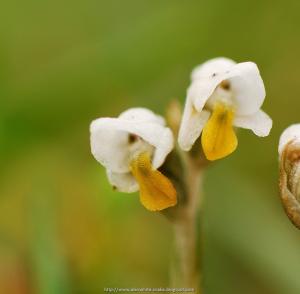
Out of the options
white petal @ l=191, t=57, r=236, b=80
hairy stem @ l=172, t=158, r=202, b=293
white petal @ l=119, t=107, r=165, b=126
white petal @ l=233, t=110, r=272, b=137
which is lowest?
hairy stem @ l=172, t=158, r=202, b=293

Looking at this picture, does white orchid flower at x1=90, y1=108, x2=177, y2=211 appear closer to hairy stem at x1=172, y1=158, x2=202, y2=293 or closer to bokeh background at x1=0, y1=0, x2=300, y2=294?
hairy stem at x1=172, y1=158, x2=202, y2=293

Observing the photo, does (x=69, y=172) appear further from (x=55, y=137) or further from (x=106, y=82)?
(x=106, y=82)

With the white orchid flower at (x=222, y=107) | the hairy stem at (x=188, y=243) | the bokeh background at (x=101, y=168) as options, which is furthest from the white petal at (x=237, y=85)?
the bokeh background at (x=101, y=168)

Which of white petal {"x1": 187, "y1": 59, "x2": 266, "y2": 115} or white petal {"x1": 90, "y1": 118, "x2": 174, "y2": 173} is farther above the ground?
white petal {"x1": 187, "y1": 59, "x2": 266, "y2": 115}

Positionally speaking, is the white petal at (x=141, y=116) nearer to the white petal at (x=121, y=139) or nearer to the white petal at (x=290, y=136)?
the white petal at (x=121, y=139)

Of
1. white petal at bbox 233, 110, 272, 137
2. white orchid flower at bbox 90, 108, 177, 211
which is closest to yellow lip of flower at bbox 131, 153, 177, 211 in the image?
white orchid flower at bbox 90, 108, 177, 211

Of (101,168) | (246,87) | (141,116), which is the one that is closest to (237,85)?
(246,87)
